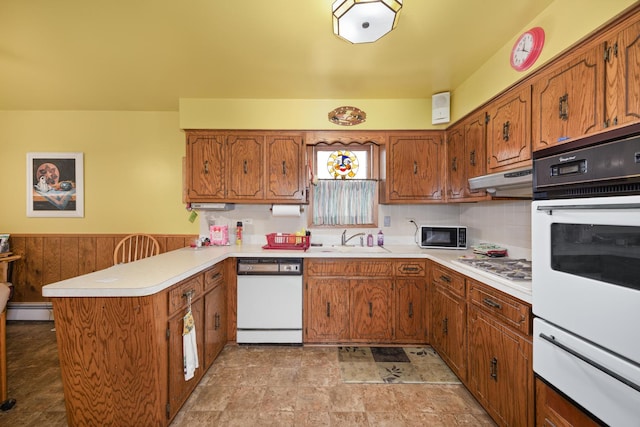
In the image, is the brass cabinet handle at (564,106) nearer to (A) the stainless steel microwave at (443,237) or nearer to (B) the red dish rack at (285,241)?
(A) the stainless steel microwave at (443,237)

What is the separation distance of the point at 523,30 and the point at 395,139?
1.33 meters

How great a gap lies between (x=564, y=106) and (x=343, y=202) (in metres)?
2.10

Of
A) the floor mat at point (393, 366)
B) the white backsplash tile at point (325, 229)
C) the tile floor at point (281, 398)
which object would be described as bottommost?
the tile floor at point (281, 398)

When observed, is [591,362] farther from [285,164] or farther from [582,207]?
[285,164]

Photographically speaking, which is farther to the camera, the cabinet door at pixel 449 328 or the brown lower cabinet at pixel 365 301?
the brown lower cabinet at pixel 365 301

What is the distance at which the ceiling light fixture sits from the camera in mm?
1398

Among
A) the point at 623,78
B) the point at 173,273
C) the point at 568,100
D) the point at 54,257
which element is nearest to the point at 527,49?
the point at 568,100

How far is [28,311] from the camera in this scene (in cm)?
317

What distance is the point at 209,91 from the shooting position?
2.66 m

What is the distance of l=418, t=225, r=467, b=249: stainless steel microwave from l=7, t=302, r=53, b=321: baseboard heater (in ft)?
14.8

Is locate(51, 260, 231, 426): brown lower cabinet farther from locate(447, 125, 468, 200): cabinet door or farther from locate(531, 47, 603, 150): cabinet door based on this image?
locate(447, 125, 468, 200): cabinet door

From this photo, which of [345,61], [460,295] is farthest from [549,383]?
[345,61]

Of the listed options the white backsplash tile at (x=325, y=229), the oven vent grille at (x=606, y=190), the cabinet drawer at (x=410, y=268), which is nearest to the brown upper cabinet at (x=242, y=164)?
the white backsplash tile at (x=325, y=229)

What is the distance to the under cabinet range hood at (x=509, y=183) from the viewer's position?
1593mm
